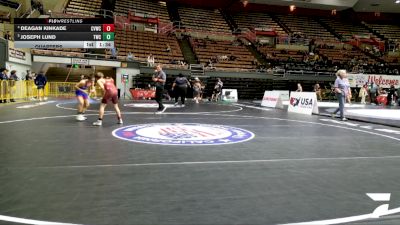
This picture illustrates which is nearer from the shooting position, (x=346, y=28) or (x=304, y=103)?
(x=304, y=103)

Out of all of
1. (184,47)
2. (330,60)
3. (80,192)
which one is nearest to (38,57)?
(184,47)

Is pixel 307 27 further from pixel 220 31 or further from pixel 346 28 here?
pixel 220 31

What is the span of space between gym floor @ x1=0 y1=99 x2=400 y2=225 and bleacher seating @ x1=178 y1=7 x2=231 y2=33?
2983 cm

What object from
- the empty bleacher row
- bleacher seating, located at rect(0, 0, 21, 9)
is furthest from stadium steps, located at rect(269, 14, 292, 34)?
bleacher seating, located at rect(0, 0, 21, 9)

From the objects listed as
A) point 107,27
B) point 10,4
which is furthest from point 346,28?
point 10,4

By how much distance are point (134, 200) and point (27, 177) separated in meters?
1.35

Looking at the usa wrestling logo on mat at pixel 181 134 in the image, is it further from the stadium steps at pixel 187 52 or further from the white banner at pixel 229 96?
the stadium steps at pixel 187 52

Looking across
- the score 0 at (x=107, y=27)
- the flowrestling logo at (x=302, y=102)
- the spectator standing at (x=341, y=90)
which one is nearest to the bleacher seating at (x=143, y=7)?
the score 0 at (x=107, y=27)

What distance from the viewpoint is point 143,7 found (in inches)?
1351

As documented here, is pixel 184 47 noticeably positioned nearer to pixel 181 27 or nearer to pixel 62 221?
pixel 181 27

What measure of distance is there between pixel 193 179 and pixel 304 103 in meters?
10.2

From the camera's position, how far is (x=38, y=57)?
22188mm

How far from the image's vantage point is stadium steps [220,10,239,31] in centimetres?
3681
